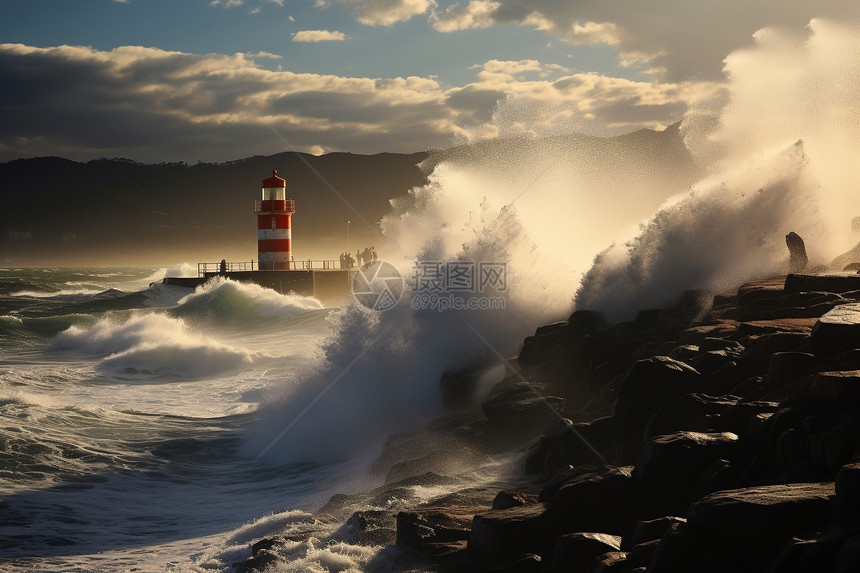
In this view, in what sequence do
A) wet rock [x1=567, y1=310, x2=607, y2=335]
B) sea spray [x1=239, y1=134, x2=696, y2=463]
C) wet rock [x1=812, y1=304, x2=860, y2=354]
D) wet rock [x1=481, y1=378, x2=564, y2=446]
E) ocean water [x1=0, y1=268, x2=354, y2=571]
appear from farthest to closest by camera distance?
sea spray [x1=239, y1=134, x2=696, y2=463]
wet rock [x1=567, y1=310, x2=607, y2=335]
wet rock [x1=481, y1=378, x2=564, y2=446]
ocean water [x1=0, y1=268, x2=354, y2=571]
wet rock [x1=812, y1=304, x2=860, y2=354]

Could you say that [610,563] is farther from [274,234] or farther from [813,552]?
[274,234]

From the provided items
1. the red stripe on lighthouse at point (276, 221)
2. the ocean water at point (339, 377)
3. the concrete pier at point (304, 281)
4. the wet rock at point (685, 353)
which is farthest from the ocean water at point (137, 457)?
the concrete pier at point (304, 281)

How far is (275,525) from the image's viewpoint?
644 centimetres

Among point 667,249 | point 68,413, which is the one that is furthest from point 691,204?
point 68,413

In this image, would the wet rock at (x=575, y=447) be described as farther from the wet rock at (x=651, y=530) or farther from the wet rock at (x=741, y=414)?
the wet rock at (x=651, y=530)

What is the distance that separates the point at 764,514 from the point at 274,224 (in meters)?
29.1

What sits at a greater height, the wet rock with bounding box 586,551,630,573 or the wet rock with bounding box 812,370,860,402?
the wet rock with bounding box 812,370,860,402

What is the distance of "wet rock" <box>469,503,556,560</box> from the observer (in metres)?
4.62

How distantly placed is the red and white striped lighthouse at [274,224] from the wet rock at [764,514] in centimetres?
2617

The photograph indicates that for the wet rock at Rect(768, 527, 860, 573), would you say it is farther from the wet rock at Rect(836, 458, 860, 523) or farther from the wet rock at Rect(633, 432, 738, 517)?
the wet rock at Rect(633, 432, 738, 517)

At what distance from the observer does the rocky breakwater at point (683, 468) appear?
3.63m

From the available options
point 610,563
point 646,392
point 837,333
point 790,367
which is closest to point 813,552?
point 610,563

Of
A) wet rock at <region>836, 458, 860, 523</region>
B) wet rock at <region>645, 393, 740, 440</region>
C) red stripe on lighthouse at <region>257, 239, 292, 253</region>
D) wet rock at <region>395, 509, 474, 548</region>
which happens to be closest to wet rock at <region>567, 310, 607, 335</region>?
wet rock at <region>645, 393, 740, 440</region>

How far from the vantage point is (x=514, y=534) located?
4.64m
